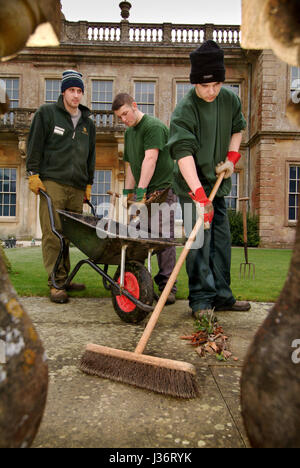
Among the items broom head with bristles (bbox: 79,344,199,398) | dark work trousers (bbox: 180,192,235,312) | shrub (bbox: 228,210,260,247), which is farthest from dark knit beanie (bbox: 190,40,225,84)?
shrub (bbox: 228,210,260,247)

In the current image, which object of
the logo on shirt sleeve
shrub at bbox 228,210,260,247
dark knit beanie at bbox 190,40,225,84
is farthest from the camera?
shrub at bbox 228,210,260,247

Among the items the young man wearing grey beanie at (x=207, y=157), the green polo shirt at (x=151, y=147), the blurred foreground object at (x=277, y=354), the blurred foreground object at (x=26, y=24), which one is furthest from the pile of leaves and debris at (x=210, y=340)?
the green polo shirt at (x=151, y=147)

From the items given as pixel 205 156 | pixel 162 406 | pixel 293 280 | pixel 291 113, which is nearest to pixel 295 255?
pixel 293 280

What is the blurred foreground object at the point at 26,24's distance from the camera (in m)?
0.68

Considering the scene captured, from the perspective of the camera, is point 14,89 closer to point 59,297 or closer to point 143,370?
point 59,297

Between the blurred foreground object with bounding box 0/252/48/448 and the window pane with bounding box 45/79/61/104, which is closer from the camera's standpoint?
the blurred foreground object with bounding box 0/252/48/448

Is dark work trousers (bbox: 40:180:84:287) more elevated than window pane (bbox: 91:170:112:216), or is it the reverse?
window pane (bbox: 91:170:112:216)

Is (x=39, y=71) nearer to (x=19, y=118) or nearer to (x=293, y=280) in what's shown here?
(x=19, y=118)

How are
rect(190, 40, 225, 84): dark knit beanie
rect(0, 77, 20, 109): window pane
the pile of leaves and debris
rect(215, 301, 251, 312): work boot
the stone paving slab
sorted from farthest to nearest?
rect(0, 77, 20, 109): window pane
rect(215, 301, 251, 312): work boot
rect(190, 40, 225, 84): dark knit beanie
the pile of leaves and debris
the stone paving slab

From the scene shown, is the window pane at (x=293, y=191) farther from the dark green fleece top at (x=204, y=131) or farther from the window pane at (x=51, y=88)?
the dark green fleece top at (x=204, y=131)

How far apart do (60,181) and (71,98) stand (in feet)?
Result: 2.71

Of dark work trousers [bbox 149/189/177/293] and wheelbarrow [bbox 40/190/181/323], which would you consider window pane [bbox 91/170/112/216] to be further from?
wheelbarrow [bbox 40/190/181/323]

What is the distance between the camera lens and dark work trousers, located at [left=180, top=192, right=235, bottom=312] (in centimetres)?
257

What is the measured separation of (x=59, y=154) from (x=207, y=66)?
5.81 ft
